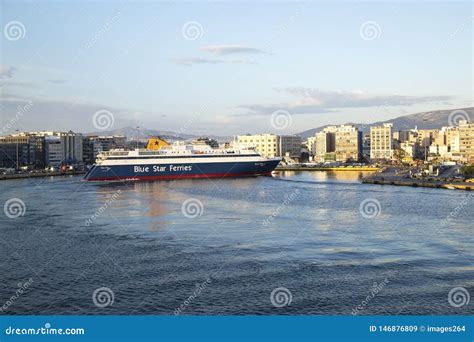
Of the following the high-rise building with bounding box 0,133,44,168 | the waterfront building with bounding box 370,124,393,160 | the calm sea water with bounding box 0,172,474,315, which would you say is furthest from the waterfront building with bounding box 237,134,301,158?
the calm sea water with bounding box 0,172,474,315

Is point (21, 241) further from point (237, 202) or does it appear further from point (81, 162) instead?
point (81, 162)

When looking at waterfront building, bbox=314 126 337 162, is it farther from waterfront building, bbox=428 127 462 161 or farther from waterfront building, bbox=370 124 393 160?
waterfront building, bbox=428 127 462 161

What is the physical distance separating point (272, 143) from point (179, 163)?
96.8 ft

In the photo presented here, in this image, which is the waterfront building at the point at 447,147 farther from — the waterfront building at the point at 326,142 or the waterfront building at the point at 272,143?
the waterfront building at the point at 272,143

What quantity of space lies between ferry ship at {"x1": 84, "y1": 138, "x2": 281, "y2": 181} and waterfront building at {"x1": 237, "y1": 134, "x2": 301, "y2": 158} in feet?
87.8

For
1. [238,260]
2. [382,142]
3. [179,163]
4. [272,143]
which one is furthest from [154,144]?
[382,142]

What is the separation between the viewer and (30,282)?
7.00 meters

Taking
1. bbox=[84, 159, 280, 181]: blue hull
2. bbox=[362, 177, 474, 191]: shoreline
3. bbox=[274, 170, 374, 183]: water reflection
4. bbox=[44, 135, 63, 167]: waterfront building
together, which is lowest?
bbox=[274, 170, 374, 183]: water reflection

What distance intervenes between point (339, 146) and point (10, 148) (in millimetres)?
33185

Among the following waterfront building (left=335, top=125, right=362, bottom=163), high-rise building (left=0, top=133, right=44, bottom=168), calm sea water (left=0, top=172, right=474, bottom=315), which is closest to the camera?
calm sea water (left=0, top=172, right=474, bottom=315)

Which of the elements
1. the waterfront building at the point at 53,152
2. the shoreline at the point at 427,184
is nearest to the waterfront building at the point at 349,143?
the waterfront building at the point at 53,152

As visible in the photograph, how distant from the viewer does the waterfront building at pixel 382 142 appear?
61312 mm

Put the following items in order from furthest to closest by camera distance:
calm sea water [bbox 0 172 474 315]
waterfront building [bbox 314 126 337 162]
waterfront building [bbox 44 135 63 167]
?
waterfront building [bbox 314 126 337 162], waterfront building [bbox 44 135 63 167], calm sea water [bbox 0 172 474 315]

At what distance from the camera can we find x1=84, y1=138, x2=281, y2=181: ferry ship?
29.0 m
